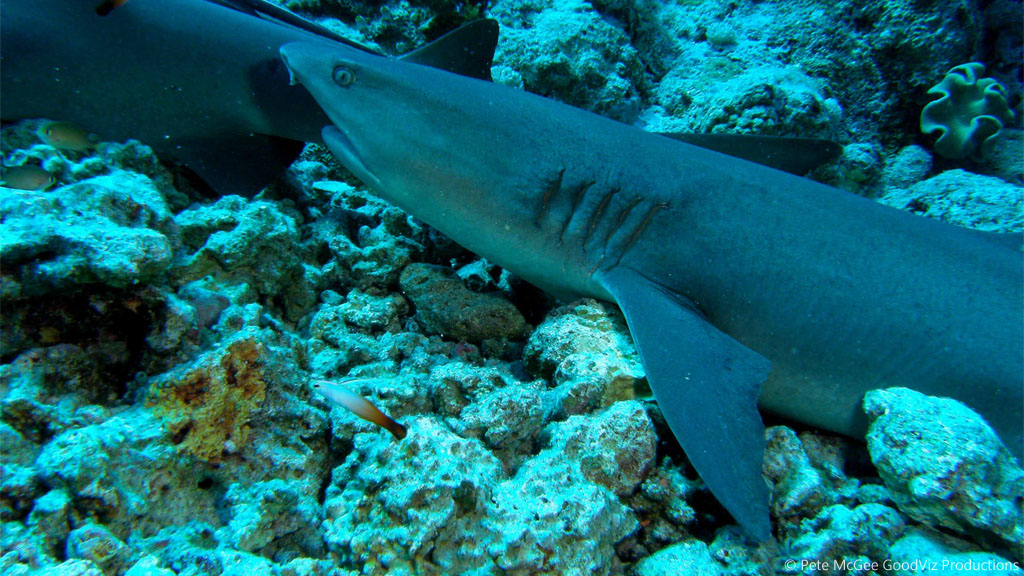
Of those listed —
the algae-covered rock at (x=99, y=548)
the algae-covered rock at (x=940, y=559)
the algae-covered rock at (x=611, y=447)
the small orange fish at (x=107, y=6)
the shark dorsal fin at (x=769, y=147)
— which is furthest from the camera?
the shark dorsal fin at (x=769, y=147)

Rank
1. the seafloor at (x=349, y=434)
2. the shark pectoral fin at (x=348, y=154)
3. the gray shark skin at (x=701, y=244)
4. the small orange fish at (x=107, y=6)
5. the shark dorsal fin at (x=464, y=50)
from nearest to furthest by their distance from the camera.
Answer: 1. the seafloor at (x=349, y=434)
2. the gray shark skin at (x=701, y=244)
3. the shark pectoral fin at (x=348, y=154)
4. the small orange fish at (x=107, y=6)
5. the shark dorsal fin at (x=464, y=50)

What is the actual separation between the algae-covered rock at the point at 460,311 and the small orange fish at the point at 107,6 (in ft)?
7.28

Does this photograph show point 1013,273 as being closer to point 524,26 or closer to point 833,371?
point 833,371

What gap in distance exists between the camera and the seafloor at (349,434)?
51.0 inches

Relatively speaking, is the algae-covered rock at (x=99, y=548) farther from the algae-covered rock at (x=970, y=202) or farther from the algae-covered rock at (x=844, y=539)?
the algae-covered rock at (x=970, y=202)

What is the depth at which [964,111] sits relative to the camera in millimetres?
4285

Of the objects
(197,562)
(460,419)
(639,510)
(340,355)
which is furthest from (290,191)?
(639,510)

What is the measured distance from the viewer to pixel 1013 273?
2133 millimetres

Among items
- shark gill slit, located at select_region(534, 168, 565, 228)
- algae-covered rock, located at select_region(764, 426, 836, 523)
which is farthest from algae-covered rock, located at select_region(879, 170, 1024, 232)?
shark gill slit, located at select_region(534, 168, 565, 228)

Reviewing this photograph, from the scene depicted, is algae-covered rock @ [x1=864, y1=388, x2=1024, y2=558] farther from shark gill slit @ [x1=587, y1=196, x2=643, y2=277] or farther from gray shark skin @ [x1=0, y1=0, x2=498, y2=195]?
gray shark skin @ [x1=0, y1=0, x2=498, y2=195]

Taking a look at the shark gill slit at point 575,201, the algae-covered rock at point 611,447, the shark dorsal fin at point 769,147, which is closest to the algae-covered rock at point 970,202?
the shark dorsal fin at point 769,147

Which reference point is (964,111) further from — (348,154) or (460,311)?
(348,154)

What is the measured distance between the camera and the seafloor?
1.30 m

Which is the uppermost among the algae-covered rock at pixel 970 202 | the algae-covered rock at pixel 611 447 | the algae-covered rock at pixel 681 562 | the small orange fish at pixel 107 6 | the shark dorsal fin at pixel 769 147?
the algae-covered rock at pixel 970 202
